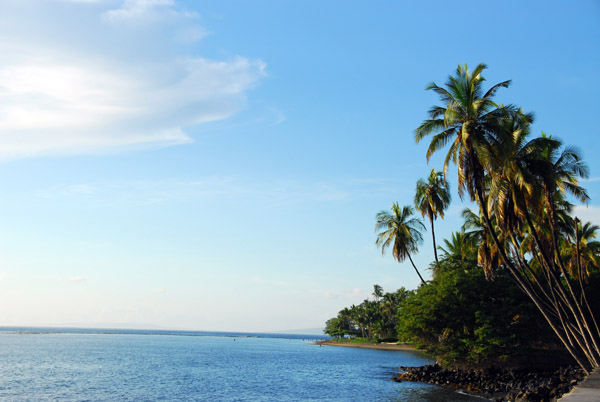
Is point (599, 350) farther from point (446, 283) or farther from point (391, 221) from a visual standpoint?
point (391, 221)

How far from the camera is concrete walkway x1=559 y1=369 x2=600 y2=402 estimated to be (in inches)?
634

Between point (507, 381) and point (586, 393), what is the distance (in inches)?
940

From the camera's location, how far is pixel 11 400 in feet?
116

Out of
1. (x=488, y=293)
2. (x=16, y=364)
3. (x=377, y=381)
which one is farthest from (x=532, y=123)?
(x=16, y=364)

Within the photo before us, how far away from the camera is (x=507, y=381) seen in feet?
128

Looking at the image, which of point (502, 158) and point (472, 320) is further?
point (472, 320)

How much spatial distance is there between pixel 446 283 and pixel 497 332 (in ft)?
21.2

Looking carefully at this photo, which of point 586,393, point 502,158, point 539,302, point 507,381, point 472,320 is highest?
point 502,158

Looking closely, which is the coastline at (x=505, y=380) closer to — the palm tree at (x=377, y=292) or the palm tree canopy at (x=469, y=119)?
the palm tree canopy at (x=469, y=119)

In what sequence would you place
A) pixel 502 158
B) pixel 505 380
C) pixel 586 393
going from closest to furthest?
1. pixel 586 393
2. pixel 502 158
3. pixel 505 380

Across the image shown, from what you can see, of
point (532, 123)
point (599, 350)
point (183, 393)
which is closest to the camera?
point (599, 350)

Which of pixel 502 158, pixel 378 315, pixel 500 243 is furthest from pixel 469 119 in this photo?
pixel 378 315

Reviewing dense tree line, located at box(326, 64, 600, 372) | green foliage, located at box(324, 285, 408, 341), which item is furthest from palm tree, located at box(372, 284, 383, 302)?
dense tree line, located at box(326, 64, 600, 372)

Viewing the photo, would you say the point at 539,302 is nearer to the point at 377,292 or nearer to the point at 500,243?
the point at 500,243
